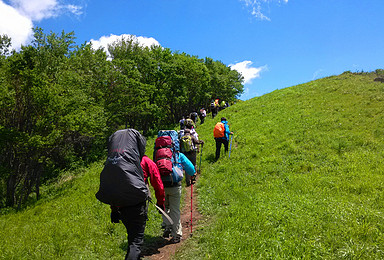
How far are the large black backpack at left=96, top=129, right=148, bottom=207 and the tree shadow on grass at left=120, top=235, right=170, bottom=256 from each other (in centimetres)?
220

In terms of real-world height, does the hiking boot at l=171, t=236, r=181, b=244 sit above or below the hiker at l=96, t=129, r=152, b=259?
below

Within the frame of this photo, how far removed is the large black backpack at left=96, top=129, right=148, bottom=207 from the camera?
3486mm

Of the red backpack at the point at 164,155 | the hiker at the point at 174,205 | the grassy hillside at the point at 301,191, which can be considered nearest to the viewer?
the grassy hillside at the point at 301,191

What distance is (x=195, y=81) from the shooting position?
43.5m

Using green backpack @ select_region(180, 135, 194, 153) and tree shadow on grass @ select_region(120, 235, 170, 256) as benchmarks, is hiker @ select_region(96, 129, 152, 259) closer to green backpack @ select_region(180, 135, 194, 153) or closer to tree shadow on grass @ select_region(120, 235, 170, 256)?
tree shadow on grass @ select_region(120, 235, 170, 256)

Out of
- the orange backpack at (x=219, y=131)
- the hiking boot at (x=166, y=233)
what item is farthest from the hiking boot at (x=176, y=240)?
the orange backpack at (x=219, y=131)

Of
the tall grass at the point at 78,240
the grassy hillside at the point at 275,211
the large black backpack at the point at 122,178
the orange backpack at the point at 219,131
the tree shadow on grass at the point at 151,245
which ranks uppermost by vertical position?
the orange backpack at the point at 219,131

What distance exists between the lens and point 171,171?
5.14 m

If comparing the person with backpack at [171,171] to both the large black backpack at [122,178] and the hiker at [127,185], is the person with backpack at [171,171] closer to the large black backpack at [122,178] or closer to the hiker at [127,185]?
the hiker at [127,185]

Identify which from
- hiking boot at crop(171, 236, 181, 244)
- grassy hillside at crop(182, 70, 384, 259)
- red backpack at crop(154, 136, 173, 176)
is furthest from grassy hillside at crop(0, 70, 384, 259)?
red backpack at crop(154, 136, 173, 176)

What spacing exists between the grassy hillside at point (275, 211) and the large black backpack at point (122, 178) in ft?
7.38

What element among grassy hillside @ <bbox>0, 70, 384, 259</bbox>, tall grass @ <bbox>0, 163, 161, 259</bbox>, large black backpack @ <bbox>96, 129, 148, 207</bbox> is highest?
large black backpack @ <bbox>96, 129, 148, 207</bbox>

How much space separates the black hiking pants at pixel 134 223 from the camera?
3766 mm

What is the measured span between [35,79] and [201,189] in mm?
13233
